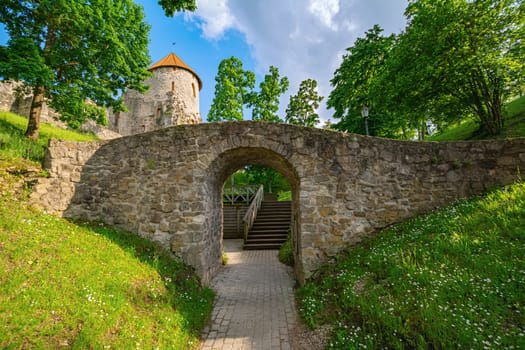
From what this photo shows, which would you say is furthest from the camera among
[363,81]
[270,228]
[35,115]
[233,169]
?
[363,81]

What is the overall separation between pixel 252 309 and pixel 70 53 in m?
9.92

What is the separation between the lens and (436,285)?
3.09m

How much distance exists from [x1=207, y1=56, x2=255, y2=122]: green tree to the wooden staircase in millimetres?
8544

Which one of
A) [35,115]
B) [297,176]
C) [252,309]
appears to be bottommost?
[252,309]

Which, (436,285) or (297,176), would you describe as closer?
(436,285)

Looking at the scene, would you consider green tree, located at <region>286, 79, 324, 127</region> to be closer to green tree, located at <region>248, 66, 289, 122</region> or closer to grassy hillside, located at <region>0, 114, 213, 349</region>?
green tree, located at <region>248, 66, 289, 122</region>

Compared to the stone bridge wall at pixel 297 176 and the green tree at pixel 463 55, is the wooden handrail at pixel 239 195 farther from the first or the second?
the green tree at pixel 463 55

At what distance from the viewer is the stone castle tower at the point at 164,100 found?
1959cm

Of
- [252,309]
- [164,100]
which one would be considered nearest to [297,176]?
[252,309]

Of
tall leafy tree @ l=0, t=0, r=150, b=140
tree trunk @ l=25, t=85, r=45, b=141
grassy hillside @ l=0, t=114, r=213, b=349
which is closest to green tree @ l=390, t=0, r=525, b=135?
grassy hillside @ l=0, t=114, r=213, b=349

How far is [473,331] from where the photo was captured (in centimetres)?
244

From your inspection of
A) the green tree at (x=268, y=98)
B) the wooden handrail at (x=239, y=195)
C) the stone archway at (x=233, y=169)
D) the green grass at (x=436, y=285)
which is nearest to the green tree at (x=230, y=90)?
the green tree at (x=268, y=98)

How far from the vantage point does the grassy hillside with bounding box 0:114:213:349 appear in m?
2.62

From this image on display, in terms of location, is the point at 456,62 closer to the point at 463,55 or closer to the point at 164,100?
the point at 463,55
